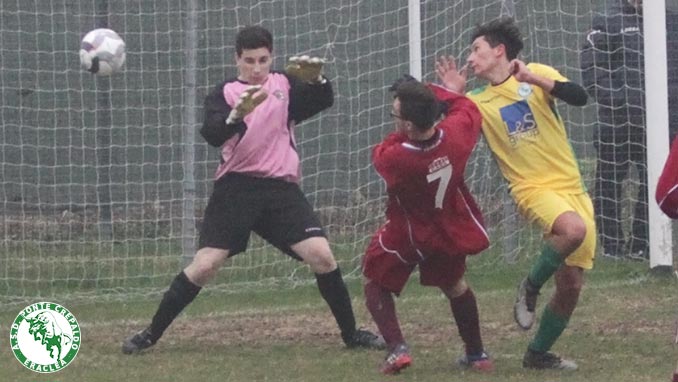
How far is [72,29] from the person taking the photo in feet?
36.2

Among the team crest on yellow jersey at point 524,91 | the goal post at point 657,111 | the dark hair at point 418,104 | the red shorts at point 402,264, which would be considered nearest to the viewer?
the dark hair at point 418,104

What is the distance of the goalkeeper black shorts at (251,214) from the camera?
7977 millimetres

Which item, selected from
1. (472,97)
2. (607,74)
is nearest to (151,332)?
(472,97)

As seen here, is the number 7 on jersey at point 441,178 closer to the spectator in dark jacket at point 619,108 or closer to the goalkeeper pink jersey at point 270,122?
the goalkeeper pink jersey at point 270,122

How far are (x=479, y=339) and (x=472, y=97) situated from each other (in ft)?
3.91

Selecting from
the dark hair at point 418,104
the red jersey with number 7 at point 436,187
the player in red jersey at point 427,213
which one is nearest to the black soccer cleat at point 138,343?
the player in red jersey at point 427,213

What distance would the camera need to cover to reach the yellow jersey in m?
7.41

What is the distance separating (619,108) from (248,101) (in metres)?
4.73

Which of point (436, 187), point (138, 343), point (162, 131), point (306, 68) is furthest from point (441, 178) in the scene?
point (162, 131)

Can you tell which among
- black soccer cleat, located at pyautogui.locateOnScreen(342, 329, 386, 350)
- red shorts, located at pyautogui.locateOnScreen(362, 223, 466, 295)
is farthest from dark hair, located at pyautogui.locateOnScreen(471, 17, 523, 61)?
black soccer cleat, located at pyautogui.locateOnScreen(342, 329, 386, 350)

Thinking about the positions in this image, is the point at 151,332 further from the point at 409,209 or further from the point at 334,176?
the point at 334,176

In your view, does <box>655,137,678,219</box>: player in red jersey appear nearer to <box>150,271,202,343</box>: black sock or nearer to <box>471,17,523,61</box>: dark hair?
<box>471,17,523,61</box>: dark hair

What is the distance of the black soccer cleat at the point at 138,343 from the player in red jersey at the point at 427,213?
1.27 metres

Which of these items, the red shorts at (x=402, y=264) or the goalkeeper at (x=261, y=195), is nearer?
the red shorts at (x=402, y=264)
